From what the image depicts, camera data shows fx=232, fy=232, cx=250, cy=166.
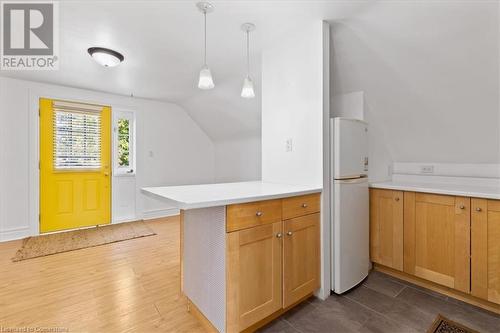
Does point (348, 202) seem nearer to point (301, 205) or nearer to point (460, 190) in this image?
point (301, 205)

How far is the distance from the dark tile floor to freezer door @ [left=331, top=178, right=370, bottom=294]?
15cm

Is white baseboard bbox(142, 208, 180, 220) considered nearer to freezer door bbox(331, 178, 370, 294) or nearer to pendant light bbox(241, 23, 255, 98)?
pendant light bbox(241, 23, 255, 98)

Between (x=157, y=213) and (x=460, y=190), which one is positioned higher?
(x=460, y=190)

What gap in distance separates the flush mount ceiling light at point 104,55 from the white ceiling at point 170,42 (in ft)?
0.22

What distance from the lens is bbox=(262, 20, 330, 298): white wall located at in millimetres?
2014

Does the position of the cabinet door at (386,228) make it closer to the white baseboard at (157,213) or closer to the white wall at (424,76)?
the white wall at (424,76)

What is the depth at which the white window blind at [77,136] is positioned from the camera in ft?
12.6

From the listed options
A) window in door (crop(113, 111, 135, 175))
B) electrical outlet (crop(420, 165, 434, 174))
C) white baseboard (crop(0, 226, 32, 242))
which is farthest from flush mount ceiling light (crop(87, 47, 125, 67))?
electrical outlet (crop(420, 165, 434, 174))

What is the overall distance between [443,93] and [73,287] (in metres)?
3.87

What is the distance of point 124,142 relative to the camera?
4.50m

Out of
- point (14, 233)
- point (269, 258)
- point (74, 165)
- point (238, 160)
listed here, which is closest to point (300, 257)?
point (269, 258)

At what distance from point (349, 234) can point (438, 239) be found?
794 mm

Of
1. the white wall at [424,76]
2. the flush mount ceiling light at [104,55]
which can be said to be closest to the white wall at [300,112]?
the white wall at [424,76]

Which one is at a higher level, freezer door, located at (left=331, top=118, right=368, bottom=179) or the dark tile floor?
freezer door, located at (left=331, top=118, right=368, bottom=179)
